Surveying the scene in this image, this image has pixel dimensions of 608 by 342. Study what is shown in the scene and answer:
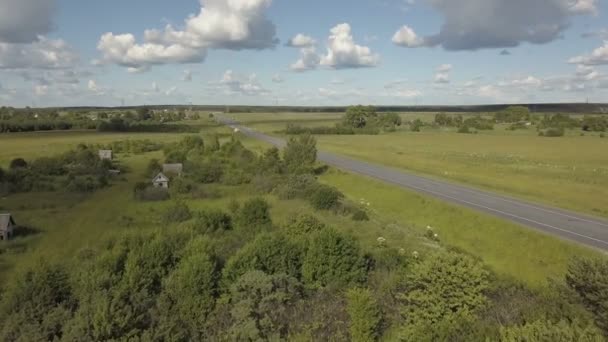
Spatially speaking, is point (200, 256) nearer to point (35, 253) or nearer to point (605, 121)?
point (35, 253)

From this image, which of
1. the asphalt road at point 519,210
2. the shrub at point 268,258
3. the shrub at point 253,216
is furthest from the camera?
the shrub at point 253,216

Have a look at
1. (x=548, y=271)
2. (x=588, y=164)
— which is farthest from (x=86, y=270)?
(x=588, y=164)

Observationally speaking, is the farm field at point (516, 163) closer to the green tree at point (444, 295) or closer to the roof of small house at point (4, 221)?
the green tree at point (444, 295)

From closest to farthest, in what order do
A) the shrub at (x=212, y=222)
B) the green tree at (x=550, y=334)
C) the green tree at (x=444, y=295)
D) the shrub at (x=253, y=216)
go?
the green tree at (x=550, y=334)
the green tree at (x=444, y=295)
the shrub at (x=212, y=222)
the shrub at (x=253, y=216)

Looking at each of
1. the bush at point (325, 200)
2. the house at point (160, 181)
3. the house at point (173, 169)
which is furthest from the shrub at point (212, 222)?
the house at point (173, 169)

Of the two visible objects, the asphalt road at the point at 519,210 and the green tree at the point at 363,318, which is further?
the asphalt road at the point at 519,210
